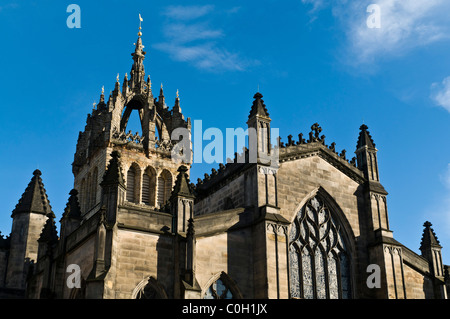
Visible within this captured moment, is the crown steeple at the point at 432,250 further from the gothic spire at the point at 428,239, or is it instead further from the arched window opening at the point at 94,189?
the arched window opening at the point at 94,189

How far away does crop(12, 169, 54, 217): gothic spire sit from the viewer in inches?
1619

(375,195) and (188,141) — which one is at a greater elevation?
(188,141)

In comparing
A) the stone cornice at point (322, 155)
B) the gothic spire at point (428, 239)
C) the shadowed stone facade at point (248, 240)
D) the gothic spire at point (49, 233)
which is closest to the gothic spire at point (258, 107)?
the shadowed stone facade at point (248, 240)

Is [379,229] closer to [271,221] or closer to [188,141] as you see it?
[271,221]

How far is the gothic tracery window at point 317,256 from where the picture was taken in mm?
29766

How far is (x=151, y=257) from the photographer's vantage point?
84.3 ft

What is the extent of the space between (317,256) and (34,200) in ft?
64.9

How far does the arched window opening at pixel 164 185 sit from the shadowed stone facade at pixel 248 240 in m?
10.5

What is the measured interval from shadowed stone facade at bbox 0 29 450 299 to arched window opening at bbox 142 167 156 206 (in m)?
9.39

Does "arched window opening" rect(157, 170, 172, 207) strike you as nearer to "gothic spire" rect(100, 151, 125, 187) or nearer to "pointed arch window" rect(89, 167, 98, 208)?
"pointed arch window" rect(89, 167, 98, 208)

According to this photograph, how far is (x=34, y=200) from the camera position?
41.4 meters

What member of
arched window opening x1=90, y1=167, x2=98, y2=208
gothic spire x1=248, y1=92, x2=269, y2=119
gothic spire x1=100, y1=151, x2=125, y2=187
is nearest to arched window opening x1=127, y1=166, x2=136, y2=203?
arched window opening x1=90, y1=167, x2=98, y2=208
